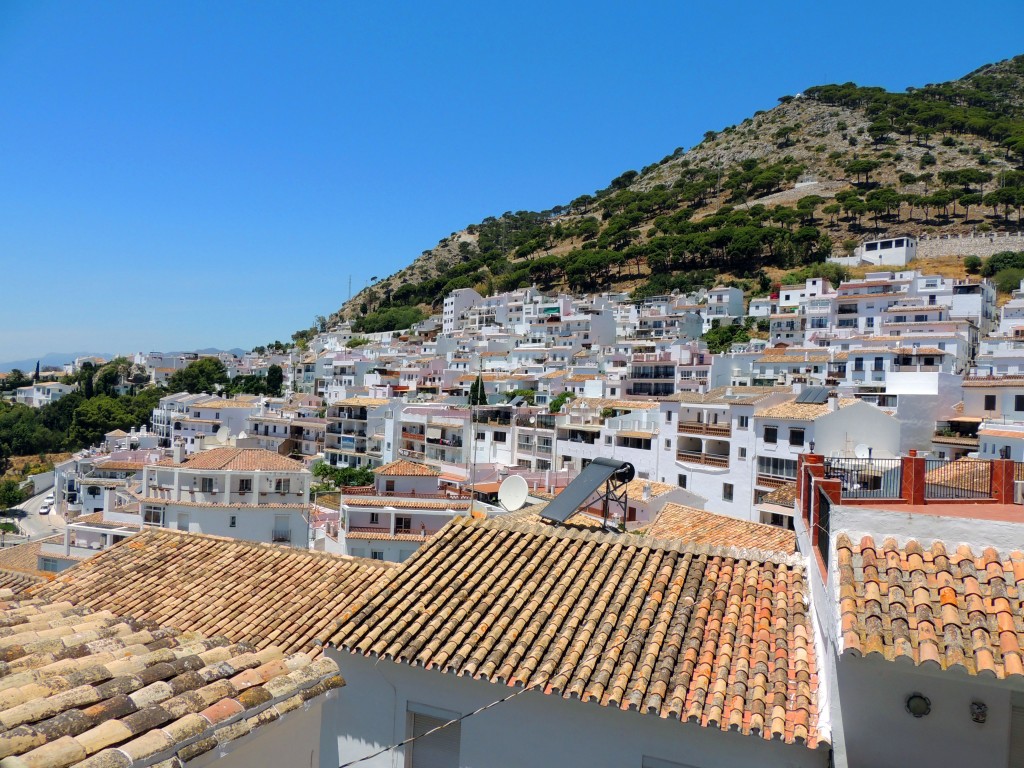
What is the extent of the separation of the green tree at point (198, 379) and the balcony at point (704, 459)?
309 feet

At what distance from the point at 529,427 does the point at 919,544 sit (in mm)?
47673

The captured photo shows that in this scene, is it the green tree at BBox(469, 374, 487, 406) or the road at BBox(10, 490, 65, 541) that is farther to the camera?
the green tree at BBox(469, 374, 487, 406)

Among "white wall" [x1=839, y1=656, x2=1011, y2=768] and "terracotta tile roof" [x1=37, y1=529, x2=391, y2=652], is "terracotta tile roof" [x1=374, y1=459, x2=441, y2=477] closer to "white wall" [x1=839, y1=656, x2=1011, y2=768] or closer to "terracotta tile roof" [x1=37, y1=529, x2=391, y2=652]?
"terracotta tile roof" [x1=37, y1=529, x2=391, y2=652]

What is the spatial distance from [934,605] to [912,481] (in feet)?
9.65

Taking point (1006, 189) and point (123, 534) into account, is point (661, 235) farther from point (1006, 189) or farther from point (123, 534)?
point (123, 534)

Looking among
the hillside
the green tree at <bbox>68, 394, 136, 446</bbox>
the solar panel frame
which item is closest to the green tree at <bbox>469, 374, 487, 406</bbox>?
the hillside

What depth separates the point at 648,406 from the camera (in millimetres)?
48719

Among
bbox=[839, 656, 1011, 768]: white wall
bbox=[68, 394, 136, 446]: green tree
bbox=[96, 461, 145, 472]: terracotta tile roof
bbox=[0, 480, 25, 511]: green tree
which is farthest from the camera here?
bbox=[68, 394, 136, 446]: green tree

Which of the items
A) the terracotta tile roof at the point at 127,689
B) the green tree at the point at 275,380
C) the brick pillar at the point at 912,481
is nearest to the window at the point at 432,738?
the terracotta tile roof at the point at 127,689

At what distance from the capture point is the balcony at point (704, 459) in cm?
4012

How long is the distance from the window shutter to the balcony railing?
3492cm

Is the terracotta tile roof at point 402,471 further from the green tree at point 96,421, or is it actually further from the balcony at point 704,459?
the green tree at point 96,421

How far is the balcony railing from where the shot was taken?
132ft

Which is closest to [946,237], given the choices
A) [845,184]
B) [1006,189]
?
[1006,189]
